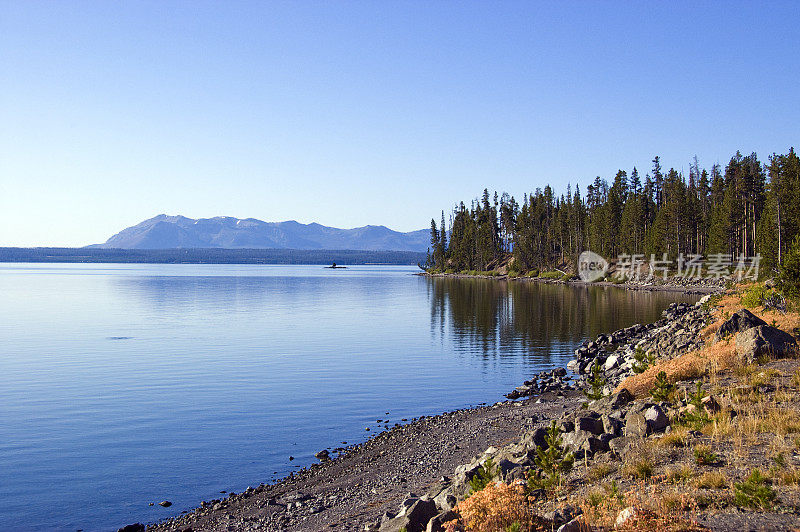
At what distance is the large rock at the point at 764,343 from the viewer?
18.7 m

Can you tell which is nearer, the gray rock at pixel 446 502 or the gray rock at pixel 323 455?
the gray rock at pixel 446 502

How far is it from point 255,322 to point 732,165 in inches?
4193

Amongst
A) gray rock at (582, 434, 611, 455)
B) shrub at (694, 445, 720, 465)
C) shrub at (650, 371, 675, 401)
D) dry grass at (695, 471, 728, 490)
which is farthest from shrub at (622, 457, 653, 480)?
shrub at (650, 371, 675, 401)

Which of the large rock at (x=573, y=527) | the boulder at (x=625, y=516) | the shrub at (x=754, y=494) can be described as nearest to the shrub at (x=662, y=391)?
the shrub at (x=754, y=494)

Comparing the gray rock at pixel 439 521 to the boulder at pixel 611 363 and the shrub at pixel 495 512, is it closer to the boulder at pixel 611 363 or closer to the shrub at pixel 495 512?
the shrub at pixel 495 512

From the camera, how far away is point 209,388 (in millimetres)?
30188

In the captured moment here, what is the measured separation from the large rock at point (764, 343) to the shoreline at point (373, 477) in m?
6.96

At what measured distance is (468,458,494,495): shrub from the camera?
434 inches

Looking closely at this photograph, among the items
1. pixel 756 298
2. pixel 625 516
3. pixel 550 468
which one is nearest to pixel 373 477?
pixel 550 468

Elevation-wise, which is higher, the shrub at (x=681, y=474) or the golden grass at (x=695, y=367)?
the golden grass at (x=695, y=367)

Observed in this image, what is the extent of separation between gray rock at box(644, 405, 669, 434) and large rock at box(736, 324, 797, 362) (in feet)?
23.2

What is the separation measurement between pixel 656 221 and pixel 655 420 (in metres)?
117

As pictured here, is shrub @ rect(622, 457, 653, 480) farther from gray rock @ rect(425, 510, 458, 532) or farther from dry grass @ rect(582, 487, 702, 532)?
gray rock @ rect(425, 510, 458, 532)

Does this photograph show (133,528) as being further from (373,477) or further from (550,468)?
(550,468)
